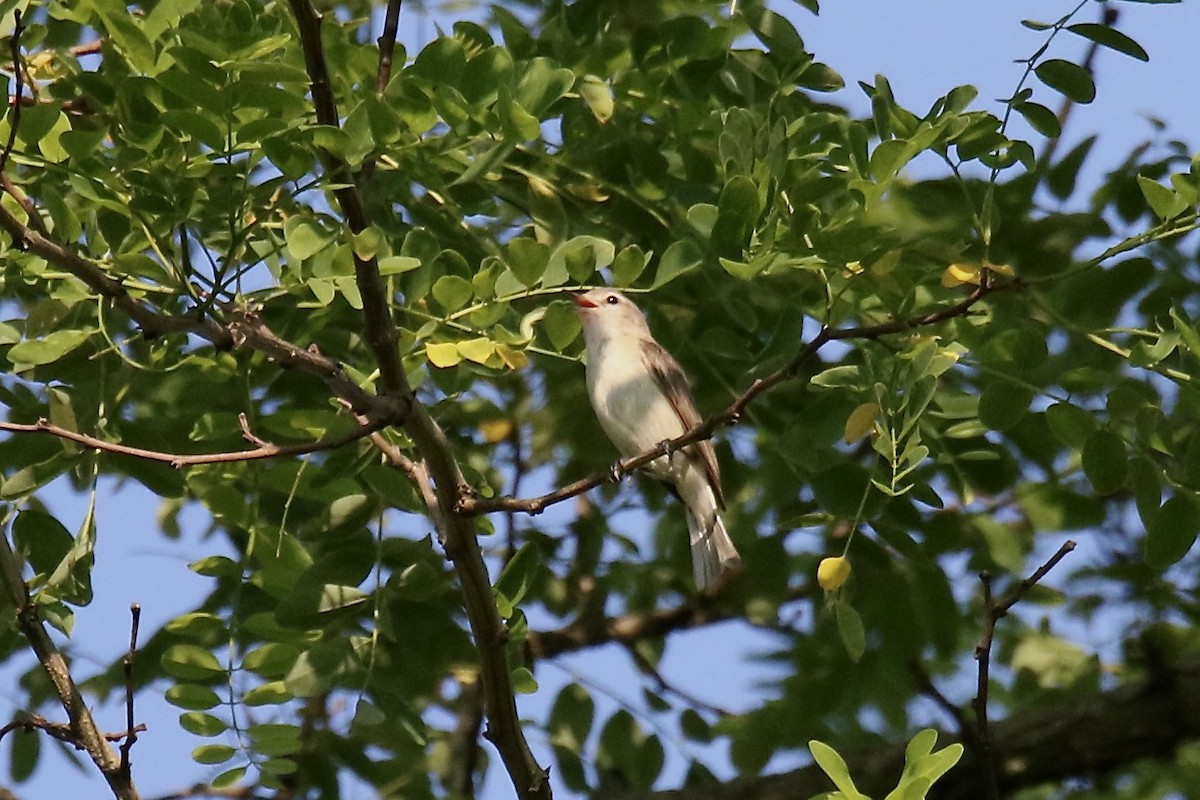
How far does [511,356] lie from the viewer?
3092 mm

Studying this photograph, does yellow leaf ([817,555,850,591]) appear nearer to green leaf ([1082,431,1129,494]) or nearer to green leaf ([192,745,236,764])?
green leaf ([1082,431,1129,494])

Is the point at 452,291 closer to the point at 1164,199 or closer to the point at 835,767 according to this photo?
the point at 835,767

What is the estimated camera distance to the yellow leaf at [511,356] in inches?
121

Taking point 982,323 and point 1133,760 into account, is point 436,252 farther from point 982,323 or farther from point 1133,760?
point 1133,760

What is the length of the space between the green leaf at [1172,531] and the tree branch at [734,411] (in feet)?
2.86

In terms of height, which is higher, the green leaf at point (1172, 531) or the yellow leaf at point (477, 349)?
the yellow leaf at point (477, 349)

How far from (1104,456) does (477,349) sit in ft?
4.37

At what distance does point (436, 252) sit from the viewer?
11.1 feet

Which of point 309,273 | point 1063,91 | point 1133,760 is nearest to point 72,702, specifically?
point 309,273

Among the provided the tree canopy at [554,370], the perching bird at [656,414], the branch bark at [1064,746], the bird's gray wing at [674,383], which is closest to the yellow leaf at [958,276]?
the tree canopy at [554,370]

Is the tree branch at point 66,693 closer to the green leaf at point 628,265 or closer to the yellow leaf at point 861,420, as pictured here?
the green leaf at point 628,265

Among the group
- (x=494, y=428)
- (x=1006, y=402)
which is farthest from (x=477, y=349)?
(x=494, y=428)

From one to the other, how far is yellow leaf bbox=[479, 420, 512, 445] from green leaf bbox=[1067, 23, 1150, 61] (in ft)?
7.12

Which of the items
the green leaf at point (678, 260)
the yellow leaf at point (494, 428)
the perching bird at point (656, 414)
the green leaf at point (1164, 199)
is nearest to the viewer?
the green leaf at point (1164, 199)
